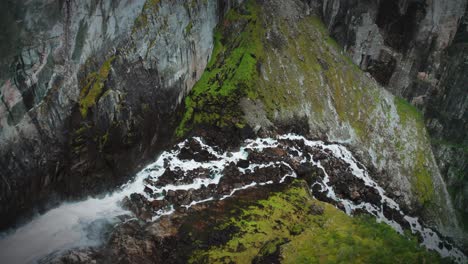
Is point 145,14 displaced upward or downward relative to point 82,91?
upward

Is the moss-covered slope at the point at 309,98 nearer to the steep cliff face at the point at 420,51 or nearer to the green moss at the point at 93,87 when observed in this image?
the steep cliff face at the point at 420,51

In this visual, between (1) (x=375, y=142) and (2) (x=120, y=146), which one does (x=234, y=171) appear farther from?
(1) (x=375, y=142)

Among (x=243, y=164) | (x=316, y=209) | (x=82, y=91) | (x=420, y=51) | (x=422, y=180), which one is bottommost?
(x=422, y=180)

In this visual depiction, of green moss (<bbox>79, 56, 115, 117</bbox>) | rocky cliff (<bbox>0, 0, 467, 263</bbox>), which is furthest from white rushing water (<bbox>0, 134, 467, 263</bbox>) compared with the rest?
green moss (<bbox>79, 56, 115, 117</bbox>)

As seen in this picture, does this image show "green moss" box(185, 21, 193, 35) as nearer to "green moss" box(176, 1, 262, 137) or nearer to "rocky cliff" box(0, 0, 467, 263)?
"rocky cliff" box(0, 0, 467, 263)

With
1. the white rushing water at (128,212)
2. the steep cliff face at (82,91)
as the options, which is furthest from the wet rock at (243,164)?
the steep cliff face at (82,91)

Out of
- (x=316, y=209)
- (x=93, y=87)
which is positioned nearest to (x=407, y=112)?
(x=316, y=209)

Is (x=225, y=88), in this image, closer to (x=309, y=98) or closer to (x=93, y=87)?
(x=309, y=98)
